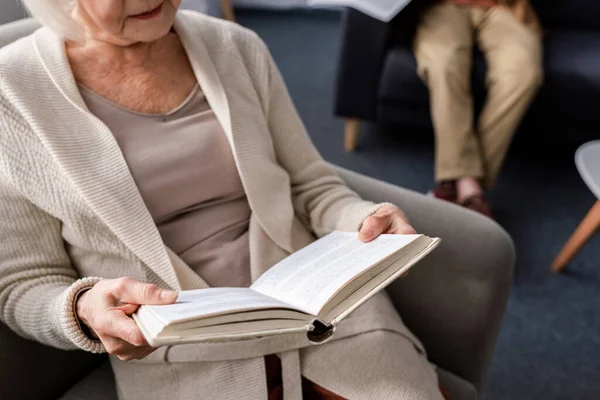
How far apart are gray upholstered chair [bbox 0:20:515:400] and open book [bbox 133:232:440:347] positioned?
0.25m

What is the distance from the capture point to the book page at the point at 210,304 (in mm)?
510

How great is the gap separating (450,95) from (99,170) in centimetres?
130

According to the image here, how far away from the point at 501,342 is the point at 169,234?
1058mm

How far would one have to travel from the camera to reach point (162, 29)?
0.83 m

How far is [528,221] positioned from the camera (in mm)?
1873

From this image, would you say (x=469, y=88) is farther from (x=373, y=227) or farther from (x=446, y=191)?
(x=373, y=227)

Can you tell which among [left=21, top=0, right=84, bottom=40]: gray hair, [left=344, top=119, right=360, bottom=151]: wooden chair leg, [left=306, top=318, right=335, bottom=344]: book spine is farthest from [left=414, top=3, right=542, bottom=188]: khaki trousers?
[left=306, top=318, right=335, bottom=344]: book spine

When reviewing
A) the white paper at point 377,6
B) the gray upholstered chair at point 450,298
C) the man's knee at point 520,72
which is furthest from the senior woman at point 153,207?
the man's knee at point 520,72

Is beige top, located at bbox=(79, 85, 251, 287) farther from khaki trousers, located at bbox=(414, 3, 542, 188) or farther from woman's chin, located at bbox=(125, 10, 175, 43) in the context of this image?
khaki trousers, located at bbox=(414, 3, 542, 188)

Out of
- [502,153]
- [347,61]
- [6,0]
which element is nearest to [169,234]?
[6,0]

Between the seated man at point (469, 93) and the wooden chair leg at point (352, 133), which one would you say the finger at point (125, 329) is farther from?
the wooden chair leg at point (352, 133)

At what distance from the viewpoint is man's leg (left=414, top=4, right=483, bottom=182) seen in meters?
1.78

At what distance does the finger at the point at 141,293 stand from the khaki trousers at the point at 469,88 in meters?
1.40

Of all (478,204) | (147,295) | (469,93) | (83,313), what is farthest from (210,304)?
(469,93)
